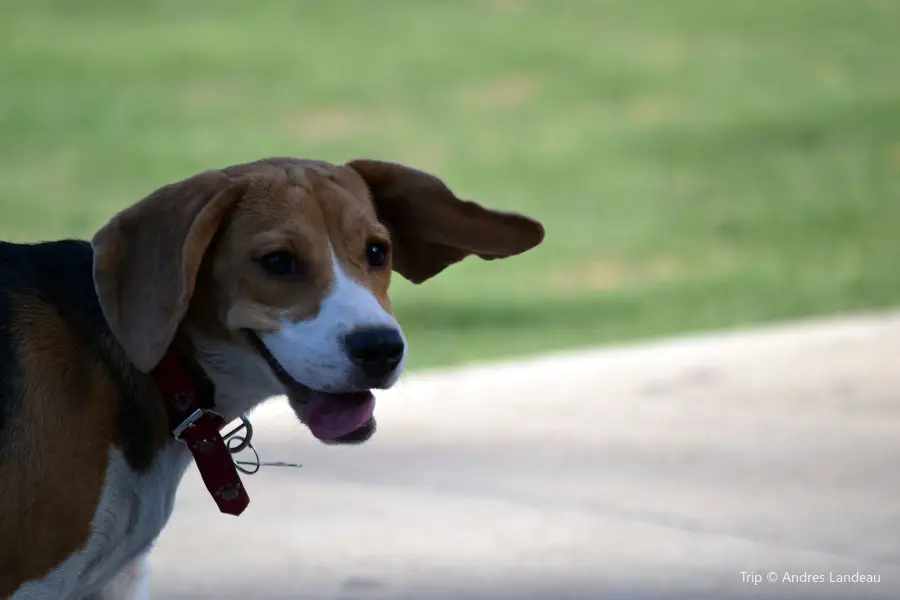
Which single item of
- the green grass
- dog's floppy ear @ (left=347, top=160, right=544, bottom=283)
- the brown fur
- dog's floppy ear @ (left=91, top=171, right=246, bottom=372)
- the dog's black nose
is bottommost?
the brown fur

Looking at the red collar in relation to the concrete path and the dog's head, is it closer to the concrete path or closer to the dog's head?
the dog's head

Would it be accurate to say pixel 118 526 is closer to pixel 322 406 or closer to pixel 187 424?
pixel 187 424

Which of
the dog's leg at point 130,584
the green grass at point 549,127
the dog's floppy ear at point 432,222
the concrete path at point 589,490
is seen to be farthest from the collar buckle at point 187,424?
the green grass at point 549,127

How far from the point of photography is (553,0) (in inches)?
823

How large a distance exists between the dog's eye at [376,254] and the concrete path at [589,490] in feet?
5.87

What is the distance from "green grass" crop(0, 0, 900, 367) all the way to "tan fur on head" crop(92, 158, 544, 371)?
706cm

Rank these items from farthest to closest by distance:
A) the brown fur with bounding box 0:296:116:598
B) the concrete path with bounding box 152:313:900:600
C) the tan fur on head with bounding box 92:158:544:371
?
the concrete path with bounding box 152:313:900:600 → the tan fur on head with bounding box 92:158:544:371 → the brown fur with bounding box 0:296:116:598

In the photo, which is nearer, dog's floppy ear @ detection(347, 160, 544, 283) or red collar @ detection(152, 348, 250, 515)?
red collar @ detection(152, 348, 250, 515)

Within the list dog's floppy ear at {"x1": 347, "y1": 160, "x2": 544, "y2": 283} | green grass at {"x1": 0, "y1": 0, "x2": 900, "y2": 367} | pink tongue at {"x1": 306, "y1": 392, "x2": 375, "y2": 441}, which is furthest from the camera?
green grass at {"x1": 0, "y1": 0, "x2": 900, "y2": 367}

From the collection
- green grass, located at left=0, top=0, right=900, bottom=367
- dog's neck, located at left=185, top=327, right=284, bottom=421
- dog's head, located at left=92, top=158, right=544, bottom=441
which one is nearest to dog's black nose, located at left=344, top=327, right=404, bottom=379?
dog's head, located at left=92, top=158, right=544, bottom=441

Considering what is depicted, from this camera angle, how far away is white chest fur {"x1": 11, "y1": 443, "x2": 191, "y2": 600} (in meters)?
3.35

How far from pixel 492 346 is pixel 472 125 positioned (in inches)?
305

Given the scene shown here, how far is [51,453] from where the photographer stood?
10.9 feet

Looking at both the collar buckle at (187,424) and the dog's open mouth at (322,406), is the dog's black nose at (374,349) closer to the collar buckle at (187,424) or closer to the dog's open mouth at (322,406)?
the dog's open mouth at (322,406)
